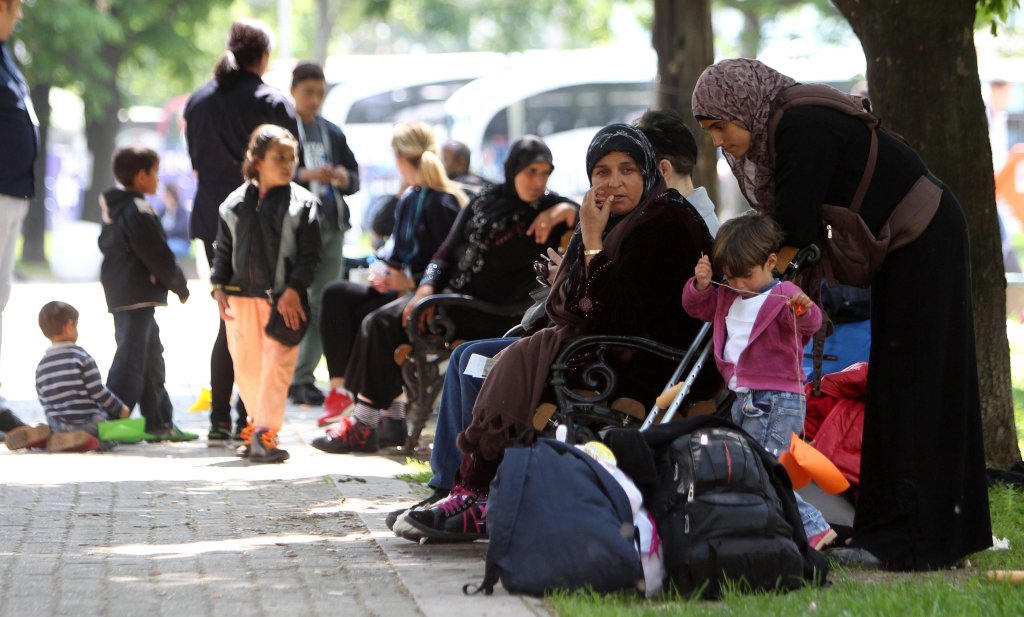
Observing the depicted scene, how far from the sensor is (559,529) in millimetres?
4758

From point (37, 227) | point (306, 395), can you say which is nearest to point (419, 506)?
point (306, 395)

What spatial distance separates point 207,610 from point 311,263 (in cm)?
Result: 348

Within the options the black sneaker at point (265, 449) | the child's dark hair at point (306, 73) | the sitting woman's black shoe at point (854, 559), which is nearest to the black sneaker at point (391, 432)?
the black sneaker at point (265, 449)

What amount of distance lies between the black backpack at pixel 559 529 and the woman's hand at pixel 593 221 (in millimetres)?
1102

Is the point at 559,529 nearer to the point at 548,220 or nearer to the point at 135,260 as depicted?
the point at 548,220

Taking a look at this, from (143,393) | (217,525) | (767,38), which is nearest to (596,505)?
(217,525)

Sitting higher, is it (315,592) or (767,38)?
(767,38)

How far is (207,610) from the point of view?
15.7 ft

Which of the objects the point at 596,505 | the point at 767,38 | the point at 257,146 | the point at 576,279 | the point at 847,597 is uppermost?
the point at 767,38

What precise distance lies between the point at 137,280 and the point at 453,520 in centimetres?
375

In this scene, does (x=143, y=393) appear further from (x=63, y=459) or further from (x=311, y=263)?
(x=311, y=263)

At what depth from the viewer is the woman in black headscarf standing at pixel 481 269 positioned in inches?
320

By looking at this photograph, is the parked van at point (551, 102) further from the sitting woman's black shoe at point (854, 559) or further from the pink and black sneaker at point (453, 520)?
the sitting woman's black shoe at point (854, 559)

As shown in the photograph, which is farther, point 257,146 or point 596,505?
point 257,146
